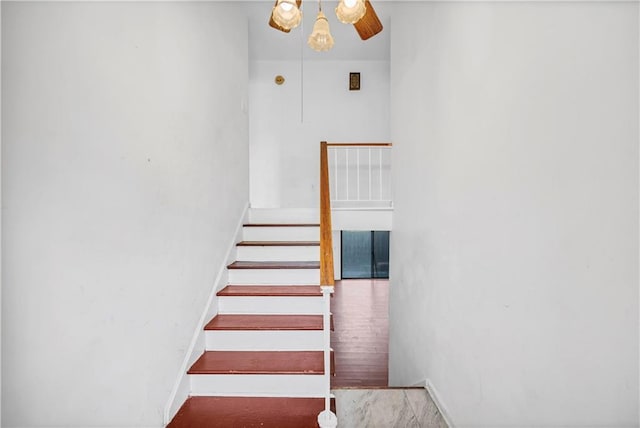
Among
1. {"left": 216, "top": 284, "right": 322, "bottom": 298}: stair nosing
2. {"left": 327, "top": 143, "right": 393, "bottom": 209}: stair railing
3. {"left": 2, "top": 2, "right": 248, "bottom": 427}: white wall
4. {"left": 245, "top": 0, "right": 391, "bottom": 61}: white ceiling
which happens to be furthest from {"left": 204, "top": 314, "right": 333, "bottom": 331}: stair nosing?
{"left": 245, "top": 0, "right": 391, "bottom": 61}: white ceiling

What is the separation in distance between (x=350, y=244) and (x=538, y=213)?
6.92m

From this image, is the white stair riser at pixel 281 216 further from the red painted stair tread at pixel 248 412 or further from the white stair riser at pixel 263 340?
the red painted stair tread at pixel 248 412

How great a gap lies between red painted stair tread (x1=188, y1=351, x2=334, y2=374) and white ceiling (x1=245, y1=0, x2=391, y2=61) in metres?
3.64

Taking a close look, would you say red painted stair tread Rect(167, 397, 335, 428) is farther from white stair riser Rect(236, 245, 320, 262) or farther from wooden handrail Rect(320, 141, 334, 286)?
white stair riser Rect(236, 245, 320, 262)

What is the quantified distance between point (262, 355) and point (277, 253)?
1.13 m

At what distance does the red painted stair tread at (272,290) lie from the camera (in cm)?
256

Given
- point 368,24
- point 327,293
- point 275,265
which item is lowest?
point 275,265

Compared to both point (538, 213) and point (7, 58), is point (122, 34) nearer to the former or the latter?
point (7, 58)

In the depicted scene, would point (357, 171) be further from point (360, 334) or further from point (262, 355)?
point (262, 355)

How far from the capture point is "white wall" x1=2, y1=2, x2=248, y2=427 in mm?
961

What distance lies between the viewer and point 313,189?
5.56 m

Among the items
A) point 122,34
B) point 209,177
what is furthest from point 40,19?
point 209,177

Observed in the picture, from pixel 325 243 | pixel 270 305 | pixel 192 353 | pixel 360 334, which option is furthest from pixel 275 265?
pixel 360 334

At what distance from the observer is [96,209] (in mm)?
1220
